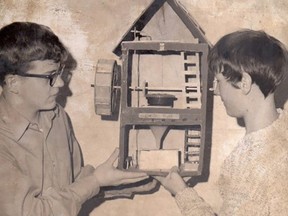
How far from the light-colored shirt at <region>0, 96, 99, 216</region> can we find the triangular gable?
54 cm

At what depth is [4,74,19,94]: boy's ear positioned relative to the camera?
6.82 ft

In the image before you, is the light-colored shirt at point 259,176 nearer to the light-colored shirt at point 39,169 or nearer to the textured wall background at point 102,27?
the light-colored shirt at point 39,169

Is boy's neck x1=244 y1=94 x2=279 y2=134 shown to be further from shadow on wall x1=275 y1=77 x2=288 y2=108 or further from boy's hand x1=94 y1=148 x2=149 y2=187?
shadow on wall x1=275 y1=77 x2=288 y2=108

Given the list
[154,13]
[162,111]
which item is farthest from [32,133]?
[154,13]

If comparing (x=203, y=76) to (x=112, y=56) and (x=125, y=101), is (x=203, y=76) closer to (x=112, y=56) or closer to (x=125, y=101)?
(x=125, y=101)

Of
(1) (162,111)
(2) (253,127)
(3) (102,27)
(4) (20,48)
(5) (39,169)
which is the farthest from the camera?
(3) (102,27)

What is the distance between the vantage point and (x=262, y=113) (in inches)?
75.5

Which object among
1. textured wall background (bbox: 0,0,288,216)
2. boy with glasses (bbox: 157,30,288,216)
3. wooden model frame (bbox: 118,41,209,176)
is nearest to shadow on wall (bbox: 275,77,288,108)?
textured wall background (bbox: 0,0,288,216)

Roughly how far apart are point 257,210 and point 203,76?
0.79m

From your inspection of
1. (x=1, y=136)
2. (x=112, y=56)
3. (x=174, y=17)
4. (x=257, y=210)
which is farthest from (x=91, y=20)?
(x=257, y=210)

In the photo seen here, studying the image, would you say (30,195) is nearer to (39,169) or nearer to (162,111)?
(39,169)

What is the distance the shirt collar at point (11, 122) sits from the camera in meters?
2.07

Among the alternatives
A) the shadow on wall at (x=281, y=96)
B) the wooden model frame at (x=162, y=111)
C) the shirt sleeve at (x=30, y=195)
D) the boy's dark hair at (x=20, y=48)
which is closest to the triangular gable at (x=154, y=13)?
the wooden model frame at (x=162, y=111)

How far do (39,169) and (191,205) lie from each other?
744 millimetres
